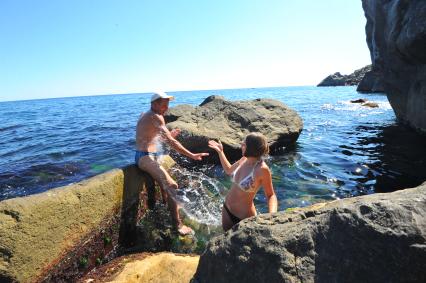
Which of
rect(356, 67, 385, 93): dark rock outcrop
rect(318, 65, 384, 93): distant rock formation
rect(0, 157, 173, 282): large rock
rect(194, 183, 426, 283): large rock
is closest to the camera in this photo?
rect(194, 183, 426, 283): large rock

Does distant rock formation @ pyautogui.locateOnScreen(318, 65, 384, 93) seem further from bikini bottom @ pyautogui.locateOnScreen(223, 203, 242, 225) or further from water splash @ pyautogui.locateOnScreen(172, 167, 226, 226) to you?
bikini bottom @ pyautogui.locateOnScreen(223, 203, 242, 225)

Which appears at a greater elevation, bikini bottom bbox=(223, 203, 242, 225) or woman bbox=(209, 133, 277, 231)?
woman bbox=(209, 133, 277, 231)

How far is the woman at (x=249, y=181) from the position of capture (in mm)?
4398

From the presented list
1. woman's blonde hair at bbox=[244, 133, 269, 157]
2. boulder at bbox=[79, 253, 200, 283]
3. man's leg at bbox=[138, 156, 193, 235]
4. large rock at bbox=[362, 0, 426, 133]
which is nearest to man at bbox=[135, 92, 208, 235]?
man's leg at bbox=[138, 156, 193, 235]

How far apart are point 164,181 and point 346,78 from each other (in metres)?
103

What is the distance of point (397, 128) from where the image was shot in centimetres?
1861

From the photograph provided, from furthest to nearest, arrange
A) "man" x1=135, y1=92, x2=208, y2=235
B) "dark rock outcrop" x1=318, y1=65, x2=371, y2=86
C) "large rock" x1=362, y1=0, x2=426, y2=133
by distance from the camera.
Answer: "dark rock outcrop" x1=318, y1=65, x2=371, y2=86
"large rock" x1=362, y1=0, x2=426, y2=133
"man" x1=135, y1=92, x2=208, y2=235

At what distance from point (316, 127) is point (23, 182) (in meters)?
16.5

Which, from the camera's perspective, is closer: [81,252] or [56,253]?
[56,253]

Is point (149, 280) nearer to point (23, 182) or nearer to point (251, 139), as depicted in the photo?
point (251, 139)

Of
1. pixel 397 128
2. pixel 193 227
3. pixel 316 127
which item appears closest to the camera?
pixel 193 227

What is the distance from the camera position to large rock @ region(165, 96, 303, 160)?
11.1 m

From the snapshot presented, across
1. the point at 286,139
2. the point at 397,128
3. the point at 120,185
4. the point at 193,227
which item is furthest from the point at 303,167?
the point at 397,128

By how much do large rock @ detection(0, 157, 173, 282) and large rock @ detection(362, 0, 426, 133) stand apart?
36.3ft
